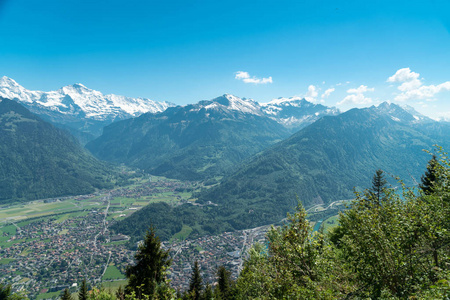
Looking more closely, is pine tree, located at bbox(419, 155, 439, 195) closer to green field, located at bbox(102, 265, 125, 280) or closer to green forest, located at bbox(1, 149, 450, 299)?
green forest, located at bbox(1, 149, 450, 299)

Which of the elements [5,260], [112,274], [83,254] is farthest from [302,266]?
[5,260]

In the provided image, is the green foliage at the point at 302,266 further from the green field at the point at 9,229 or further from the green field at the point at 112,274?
the green field at the point at 9,229

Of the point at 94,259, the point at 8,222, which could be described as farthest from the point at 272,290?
the point at 8,222

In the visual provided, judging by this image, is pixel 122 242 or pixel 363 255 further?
pixel 122 242

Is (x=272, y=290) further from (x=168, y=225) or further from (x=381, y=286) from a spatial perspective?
(x=168, y=225)

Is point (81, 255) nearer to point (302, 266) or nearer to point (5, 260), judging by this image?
point (5, 260)

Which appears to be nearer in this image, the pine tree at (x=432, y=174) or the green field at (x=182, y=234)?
the pine tree at (x=432, y=174)

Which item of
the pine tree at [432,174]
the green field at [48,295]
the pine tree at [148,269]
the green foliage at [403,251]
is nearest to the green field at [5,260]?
the green field at [48,295]

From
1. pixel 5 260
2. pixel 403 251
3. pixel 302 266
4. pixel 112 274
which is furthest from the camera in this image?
pixel 5 260

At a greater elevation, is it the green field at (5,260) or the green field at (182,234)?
the green field at (5,260)
